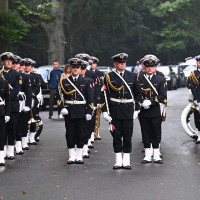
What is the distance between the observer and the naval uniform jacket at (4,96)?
1126 cm

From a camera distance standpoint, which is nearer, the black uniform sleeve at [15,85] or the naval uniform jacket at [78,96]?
the naval uniform jacket at [78,96]

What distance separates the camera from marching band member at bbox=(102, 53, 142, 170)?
36.0 ft

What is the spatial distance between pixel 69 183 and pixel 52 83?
1262cm

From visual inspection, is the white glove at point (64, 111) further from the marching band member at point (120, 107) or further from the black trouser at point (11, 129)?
the black trouser at point (11, 129)

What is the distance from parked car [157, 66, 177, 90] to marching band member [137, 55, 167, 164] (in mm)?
30488

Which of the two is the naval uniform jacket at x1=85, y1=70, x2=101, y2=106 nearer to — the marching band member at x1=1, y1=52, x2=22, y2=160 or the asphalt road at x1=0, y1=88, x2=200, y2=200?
the asphalt road at x1=0, y1=88, x2=200, y2=200

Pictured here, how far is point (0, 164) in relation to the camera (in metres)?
11.4

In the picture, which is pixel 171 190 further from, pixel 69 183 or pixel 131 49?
pixel 131 49

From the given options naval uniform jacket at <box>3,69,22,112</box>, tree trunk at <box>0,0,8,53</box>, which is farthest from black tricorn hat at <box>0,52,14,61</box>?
tree trunk at <box>0,0,8,53</box>

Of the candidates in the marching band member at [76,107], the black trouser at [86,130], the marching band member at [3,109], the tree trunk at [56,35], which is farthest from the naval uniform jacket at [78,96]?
the tree trunk at [56,35]

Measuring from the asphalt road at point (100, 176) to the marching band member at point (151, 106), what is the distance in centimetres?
36

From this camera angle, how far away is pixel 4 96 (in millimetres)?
11352

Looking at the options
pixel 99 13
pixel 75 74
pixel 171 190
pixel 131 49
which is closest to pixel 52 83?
pixel 75 74

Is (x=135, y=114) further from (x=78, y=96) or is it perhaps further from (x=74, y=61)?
(x=74, y=61)
